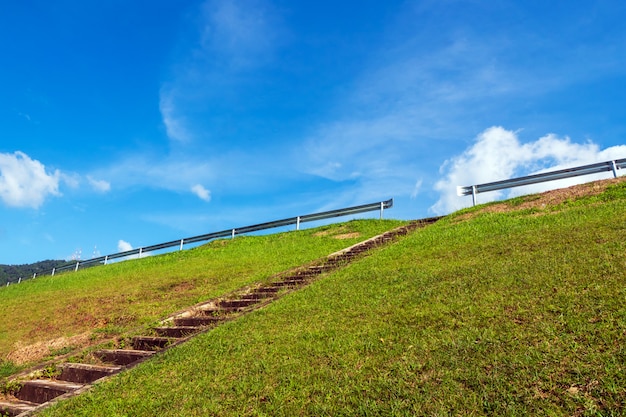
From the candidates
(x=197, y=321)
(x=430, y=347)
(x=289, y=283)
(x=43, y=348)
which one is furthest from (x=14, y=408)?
(x=289, y=283)

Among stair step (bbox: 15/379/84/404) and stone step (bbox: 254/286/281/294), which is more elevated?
stone step (bbox: 254/286/281/294)

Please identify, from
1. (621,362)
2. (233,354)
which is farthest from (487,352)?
(233,354)

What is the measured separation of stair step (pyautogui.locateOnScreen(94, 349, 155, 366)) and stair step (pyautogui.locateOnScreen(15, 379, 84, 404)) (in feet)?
3.32

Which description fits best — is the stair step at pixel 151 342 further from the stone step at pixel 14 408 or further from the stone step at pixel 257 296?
the stone step at pixel 257 296

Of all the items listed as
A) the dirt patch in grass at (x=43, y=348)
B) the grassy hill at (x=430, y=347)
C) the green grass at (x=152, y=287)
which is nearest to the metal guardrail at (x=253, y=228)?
the green grass at (x=152, y=287)

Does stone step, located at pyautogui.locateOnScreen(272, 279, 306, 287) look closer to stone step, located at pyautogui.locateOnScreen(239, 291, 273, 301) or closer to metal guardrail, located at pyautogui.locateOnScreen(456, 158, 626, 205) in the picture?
stone step, located at pyautogui.locateOnScreen(239, 291, 273, 301)

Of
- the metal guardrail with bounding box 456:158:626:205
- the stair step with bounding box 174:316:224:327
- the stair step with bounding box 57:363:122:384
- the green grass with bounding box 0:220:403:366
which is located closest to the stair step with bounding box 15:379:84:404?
the stair step with bounding box 57:363:122:384

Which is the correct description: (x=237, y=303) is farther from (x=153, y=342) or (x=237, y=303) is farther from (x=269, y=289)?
(x=153, y=342)

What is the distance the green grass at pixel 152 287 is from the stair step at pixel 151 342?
1.13 m

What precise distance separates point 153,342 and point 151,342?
0.07 meters

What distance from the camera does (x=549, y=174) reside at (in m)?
19.7

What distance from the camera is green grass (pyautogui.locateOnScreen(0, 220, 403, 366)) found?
40.9 feet

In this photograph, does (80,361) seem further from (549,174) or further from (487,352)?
(549,174)

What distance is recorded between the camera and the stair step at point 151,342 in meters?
9.58
